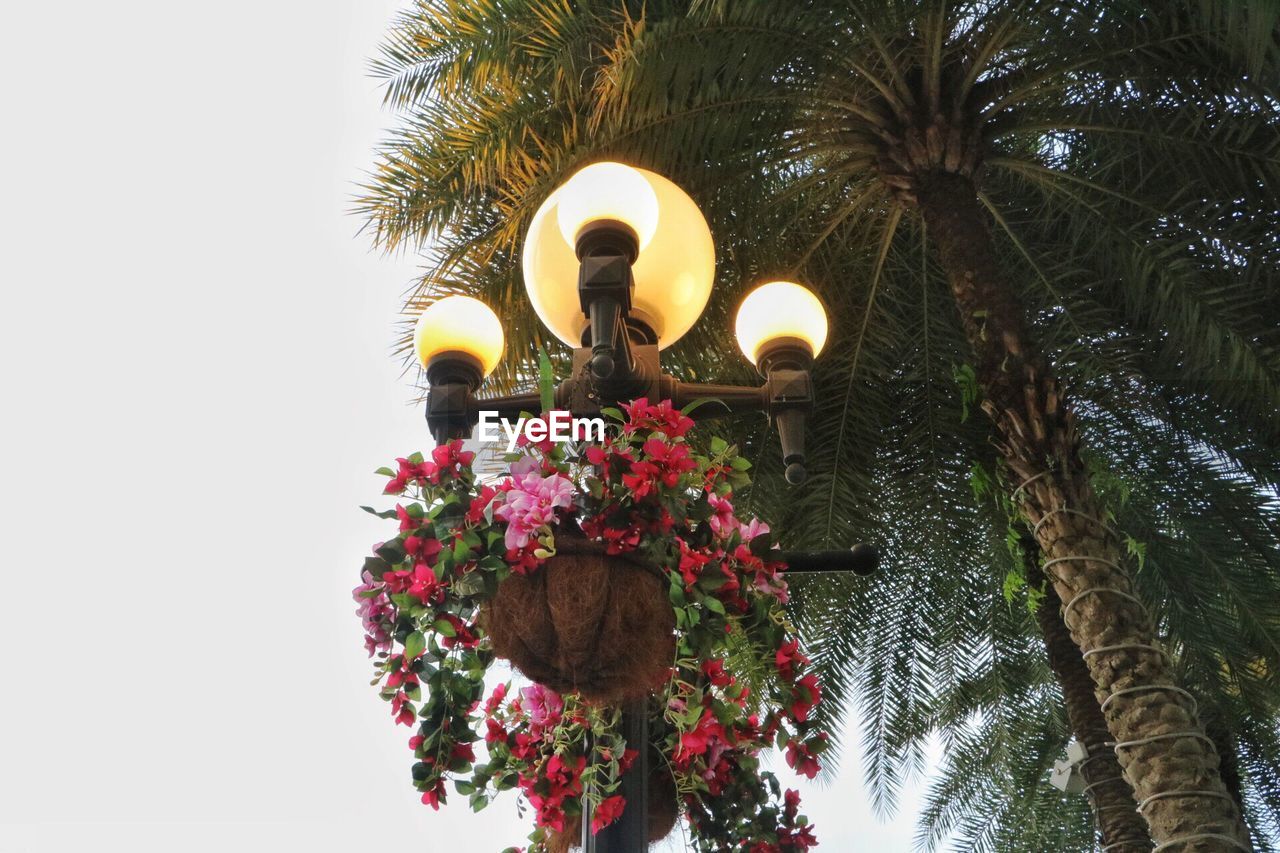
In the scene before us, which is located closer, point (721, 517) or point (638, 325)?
point (721, 517)

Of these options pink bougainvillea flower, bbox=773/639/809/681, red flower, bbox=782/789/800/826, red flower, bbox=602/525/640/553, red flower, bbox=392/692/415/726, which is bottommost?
red flower, bbox=782/789/800/826

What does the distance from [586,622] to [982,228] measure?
12.0 ft

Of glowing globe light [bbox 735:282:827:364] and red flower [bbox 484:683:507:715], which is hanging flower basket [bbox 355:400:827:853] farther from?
glowing globe light [bbox 735:282:827:364]

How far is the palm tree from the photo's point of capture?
4.77 metres

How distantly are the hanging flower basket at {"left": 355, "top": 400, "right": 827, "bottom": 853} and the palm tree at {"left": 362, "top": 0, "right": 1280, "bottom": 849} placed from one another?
214cm

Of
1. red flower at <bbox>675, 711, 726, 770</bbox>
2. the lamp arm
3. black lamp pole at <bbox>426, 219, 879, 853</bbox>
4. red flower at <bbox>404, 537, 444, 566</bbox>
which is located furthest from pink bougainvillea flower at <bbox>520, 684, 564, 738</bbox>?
the lamp arm

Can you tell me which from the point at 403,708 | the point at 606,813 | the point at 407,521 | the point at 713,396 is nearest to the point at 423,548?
the point at 407,521

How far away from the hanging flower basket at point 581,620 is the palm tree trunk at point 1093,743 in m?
3.61

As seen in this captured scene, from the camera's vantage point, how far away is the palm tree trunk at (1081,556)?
12.8 ft

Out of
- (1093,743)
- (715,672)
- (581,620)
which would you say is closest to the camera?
(581,620)

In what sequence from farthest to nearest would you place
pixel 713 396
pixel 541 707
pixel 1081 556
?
pixel 1081 556, pixel 713 396, pixel 541 707

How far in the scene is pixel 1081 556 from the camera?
4.48m

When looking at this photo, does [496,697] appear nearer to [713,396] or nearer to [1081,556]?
[713,396]

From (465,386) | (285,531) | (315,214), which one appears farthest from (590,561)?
(315,214)
